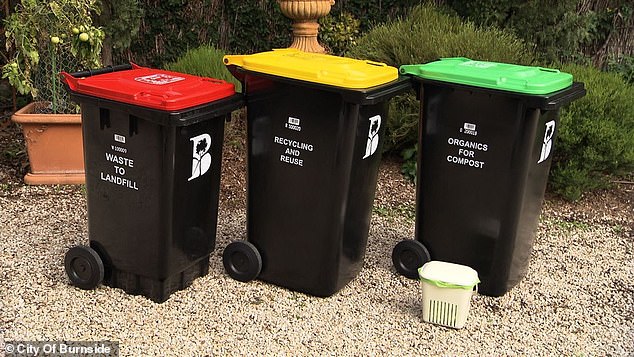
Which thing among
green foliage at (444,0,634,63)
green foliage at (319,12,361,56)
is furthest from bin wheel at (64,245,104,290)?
green foliage at (319,12,361,56)

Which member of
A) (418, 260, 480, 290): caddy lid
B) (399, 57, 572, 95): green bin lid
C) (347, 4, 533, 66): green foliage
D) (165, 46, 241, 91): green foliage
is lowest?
(418, 260, 480, 290): caddy lid

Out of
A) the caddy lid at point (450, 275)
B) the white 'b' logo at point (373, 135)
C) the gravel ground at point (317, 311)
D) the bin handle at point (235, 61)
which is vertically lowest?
the gravel ground at point (317, 311)

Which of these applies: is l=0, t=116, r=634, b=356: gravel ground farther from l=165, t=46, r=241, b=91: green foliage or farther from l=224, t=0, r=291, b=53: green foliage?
l=224, t=0, r=291, b=53: green foliage

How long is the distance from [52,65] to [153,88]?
252 cm

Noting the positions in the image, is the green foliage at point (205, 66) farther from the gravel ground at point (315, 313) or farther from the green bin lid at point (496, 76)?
the green bin lid at point (496, 76)

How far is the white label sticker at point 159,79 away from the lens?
419 cm

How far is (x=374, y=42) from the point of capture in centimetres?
680

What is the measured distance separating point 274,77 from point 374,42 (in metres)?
2.79

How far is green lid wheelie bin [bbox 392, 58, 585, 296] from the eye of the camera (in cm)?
420

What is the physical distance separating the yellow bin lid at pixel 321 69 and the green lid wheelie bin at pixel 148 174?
8.9 inches

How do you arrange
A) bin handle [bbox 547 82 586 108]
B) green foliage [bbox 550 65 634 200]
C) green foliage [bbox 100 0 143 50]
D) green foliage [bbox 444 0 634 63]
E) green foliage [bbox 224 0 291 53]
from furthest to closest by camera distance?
green foliage [bbox 224 0 291 53], green foliage [bbox 444 0 634 63], green foliage [bbox 100 0 143 50], green foliage [bbox 550 65 634 200], bin handle [bbox 547 82 586 108]

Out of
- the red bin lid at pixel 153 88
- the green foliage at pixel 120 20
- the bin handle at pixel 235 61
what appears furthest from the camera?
the green foliage at pixel 120 20

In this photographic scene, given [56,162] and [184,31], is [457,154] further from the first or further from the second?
[184,31]

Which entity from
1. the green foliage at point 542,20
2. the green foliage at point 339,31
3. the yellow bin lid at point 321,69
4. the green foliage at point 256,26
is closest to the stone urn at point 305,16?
the green foliage at point 339,31
